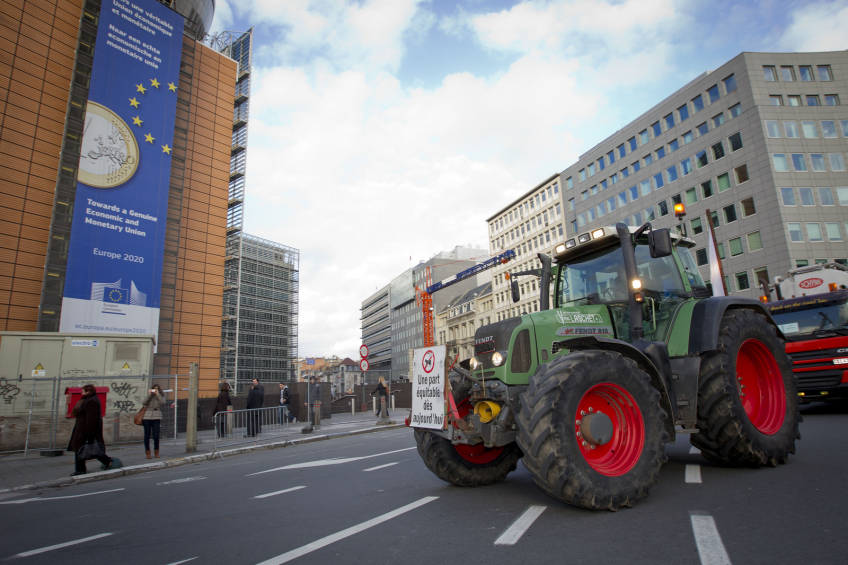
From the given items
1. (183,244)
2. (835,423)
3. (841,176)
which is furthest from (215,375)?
(841,176)

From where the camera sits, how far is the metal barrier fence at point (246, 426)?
1331 centimetres

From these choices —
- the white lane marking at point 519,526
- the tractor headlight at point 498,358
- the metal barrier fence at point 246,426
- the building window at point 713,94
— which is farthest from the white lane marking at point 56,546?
the building window at point 713,94

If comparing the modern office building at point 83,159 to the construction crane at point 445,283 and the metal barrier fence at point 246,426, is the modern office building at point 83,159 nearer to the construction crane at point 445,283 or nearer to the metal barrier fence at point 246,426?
the metal barrier fence at point 246,426

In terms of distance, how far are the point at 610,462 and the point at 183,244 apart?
46.3 metres

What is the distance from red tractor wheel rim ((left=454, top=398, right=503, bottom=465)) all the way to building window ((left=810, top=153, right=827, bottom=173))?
46515 mm

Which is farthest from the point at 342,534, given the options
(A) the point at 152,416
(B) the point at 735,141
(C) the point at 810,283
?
(B) the point at 735,141

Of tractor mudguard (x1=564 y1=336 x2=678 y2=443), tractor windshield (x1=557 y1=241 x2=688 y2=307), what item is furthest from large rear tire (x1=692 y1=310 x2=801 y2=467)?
tractor windshield (x1=557 y1=241 x2=688 y2=307)

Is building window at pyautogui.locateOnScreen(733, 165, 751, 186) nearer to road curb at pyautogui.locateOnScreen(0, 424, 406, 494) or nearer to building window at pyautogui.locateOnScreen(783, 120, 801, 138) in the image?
building window at pyautogui.locateOnScreen(783, 120, 801, 138)

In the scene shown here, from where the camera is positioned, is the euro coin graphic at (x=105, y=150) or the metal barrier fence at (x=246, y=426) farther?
the euro coin graphic at (x=105, y=150)

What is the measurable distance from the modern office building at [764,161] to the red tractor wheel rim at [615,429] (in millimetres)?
37215

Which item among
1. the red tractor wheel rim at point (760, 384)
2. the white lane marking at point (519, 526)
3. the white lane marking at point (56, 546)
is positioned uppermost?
the red tractor wheel rim at point (760, 384)

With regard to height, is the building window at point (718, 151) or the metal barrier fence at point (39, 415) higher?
the building window at point (718, 151)

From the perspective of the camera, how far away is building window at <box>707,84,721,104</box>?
4258 cm

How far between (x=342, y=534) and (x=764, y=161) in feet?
151
